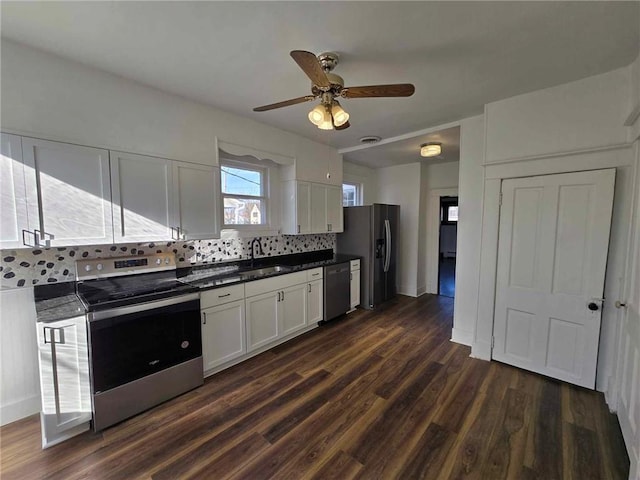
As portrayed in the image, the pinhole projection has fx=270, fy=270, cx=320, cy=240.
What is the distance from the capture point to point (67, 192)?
6.56 feet

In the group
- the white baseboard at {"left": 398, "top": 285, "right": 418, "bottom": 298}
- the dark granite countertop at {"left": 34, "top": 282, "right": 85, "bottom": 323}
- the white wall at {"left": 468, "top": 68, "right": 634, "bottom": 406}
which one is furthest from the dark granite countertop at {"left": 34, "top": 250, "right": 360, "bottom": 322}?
the white wall at {"left": 468, "top": 68, "right": 634, "bottom": 406}

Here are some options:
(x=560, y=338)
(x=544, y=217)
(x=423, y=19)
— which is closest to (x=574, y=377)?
(x=560, y=338)

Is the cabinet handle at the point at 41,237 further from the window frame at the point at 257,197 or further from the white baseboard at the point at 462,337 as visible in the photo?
the white baseboard at the point at 462,337

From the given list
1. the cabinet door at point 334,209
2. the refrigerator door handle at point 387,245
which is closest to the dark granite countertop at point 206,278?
the cabinet door at point 334,209

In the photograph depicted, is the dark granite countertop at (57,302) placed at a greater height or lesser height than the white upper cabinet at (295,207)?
lesser

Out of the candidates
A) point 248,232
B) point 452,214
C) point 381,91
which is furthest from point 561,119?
point 452,214

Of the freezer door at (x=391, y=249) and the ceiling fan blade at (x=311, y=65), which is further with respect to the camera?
the freezer door at (x=391, y=249)

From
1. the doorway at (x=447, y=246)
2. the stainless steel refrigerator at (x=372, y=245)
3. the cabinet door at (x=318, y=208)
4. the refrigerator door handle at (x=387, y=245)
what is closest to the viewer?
the cabinet door at (x=318, y=208)

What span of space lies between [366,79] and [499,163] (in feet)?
5.24

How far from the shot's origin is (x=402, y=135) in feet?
12.1

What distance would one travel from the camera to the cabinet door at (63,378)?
5.77 feet

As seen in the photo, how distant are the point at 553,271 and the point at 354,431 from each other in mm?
2259

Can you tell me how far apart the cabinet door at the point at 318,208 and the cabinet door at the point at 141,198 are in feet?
6.39

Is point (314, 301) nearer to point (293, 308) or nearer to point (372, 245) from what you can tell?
point (293, 308)
